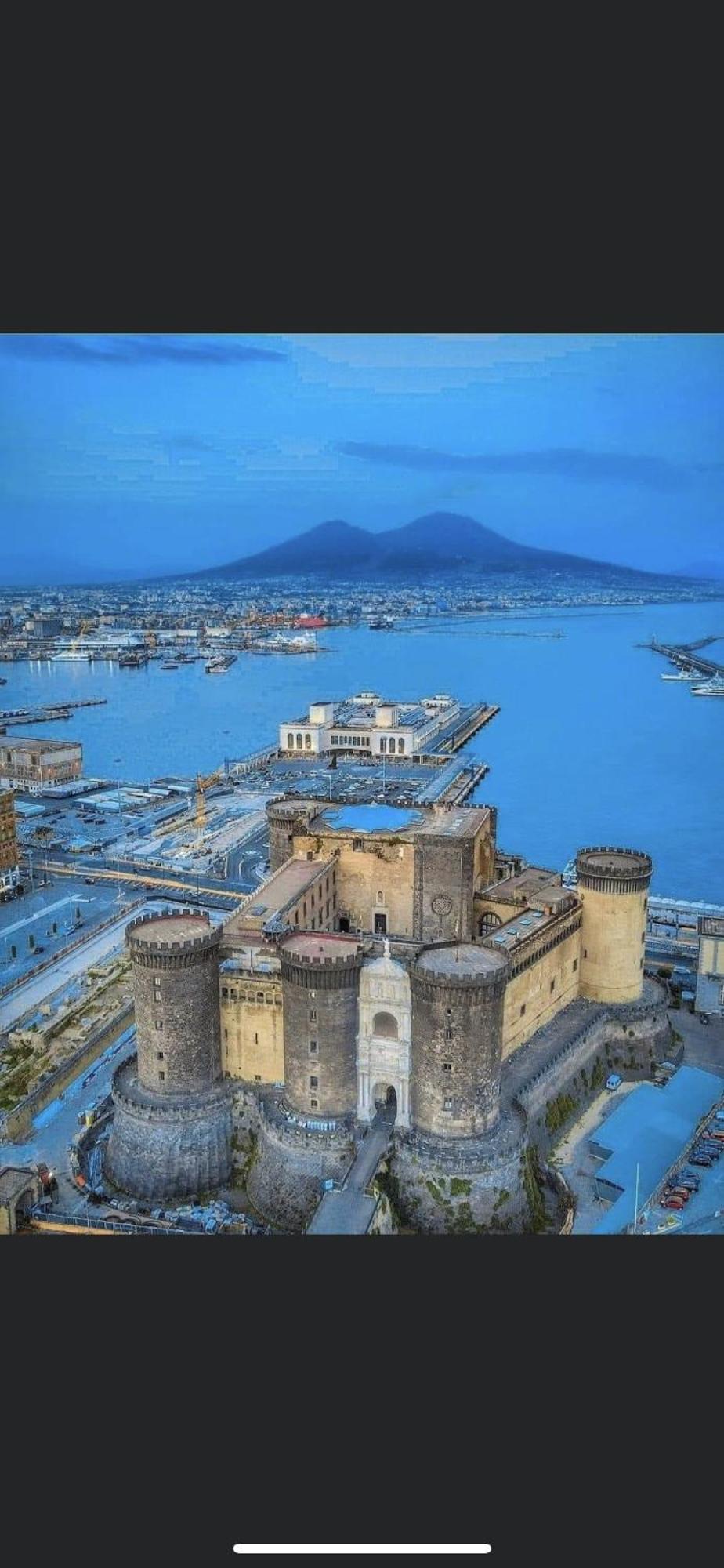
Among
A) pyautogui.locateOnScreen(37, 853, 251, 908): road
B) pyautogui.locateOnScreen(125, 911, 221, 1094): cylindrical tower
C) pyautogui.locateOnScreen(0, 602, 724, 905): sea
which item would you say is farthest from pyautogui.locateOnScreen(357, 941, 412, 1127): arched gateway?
pyautogui.locateOnScreen(0, 602, 724, 905): sea

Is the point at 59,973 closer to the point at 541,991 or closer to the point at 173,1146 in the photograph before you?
the point at 173,1146

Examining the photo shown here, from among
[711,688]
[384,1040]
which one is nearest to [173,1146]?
[384,1040]

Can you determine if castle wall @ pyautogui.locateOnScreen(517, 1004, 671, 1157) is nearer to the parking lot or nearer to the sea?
the sea

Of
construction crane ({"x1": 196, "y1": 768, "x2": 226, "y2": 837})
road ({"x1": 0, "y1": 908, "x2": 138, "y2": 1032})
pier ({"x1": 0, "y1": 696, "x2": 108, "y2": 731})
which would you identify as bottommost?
road ({"x1": 0, "y1": 908, "x2": 138, "y2": 1032})

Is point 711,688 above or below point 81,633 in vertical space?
below

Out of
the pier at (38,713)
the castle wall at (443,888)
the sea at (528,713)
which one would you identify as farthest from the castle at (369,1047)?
the pier at (38,713)

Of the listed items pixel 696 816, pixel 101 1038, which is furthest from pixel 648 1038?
pixel 696 816

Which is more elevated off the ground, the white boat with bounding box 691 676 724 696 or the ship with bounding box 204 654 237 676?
the white boat with bounding box 691 676 724 696
